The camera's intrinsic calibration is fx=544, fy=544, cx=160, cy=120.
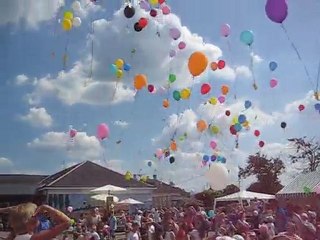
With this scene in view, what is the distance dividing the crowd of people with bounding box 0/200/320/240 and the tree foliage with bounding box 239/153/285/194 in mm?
22316

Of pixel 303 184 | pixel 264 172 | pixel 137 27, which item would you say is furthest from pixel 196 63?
pixel 264 172

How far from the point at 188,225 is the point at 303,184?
14059 millimetres

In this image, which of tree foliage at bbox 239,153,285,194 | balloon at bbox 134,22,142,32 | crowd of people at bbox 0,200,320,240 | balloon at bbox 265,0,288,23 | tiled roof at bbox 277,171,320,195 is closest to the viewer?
crowd of people at bbox 0,200,320,240

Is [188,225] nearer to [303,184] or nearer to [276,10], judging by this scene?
[276,10]

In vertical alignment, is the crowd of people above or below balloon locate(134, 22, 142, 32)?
below

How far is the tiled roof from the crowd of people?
22.7ft

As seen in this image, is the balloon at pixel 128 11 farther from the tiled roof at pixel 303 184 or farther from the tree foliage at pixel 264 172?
the tree foliage at pixel 264 172

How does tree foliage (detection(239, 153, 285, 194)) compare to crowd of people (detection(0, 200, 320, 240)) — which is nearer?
crowd of people (detection(0, 200, 320, 240))

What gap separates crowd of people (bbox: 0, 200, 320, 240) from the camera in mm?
3873

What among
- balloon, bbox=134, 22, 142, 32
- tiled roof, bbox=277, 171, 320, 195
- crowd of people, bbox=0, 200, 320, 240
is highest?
balloon, bbox=134, 22, 142, 32

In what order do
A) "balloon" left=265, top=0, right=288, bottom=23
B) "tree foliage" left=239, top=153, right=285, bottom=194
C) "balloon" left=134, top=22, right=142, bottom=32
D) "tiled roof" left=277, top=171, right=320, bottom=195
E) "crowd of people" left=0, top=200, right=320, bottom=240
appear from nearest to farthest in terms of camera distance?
"crowd of people" left=0, top=200, right=320, bottom=240 < "balloon" left=265, top=0, right=288, bottom=23 < "balloon" left=134, top=22, right=142, bottom=32 < "tiled roof" left=277, top=171, right=320, bottom=195 < "tree foliage" left=239, top=153, right=285, bottom=194

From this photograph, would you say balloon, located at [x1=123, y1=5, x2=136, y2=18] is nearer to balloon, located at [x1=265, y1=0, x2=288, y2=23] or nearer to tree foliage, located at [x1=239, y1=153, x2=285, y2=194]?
balloon, located at [x1=265, y1=0, x2=288, y2=23]

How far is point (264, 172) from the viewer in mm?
44594

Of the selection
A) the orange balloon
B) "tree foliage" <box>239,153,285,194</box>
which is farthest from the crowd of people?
"tree foliage" <box>239,153,285,194</box>
